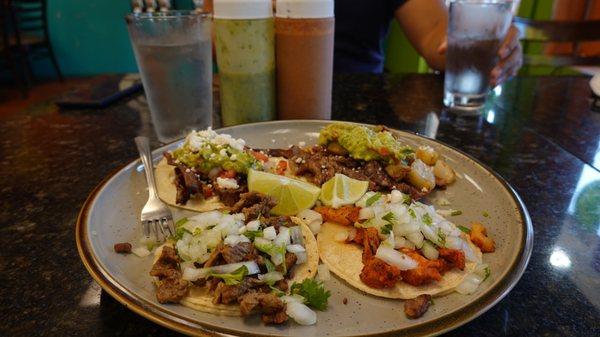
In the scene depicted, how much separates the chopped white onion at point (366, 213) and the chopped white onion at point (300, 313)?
1.59 ft

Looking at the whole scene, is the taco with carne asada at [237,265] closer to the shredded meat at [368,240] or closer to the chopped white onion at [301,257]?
the chopped white onion at [301,257]

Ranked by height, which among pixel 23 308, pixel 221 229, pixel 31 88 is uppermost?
pixel 221 229

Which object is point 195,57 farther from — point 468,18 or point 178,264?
point 468,18

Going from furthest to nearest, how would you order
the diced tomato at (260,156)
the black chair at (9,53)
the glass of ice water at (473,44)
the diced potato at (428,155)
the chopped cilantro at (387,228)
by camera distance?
the black chair at (9,53) < the glass of ice water at (473,44) < the diced tomato at (260,156) < the diced potato at (428,155) < the chopped cilantro at (387,228)

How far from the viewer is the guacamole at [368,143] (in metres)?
1.84

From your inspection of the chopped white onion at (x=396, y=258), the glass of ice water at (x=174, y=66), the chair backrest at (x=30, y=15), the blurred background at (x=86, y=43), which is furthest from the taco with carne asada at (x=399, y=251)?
the chair backrest at (x=30, y=15)

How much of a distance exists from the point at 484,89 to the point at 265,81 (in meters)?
1.50

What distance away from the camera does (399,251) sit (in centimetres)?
132

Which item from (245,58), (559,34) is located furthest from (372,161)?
(559,34)

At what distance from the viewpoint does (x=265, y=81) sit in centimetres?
228

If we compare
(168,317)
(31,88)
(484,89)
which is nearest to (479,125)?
(484,89)

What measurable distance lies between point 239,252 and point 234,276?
87 millimetres

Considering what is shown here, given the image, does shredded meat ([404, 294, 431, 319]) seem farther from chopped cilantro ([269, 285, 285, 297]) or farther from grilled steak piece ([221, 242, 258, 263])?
grilled steak piece ([221, 242, 258, 263])

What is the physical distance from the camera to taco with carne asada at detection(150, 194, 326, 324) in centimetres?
107
